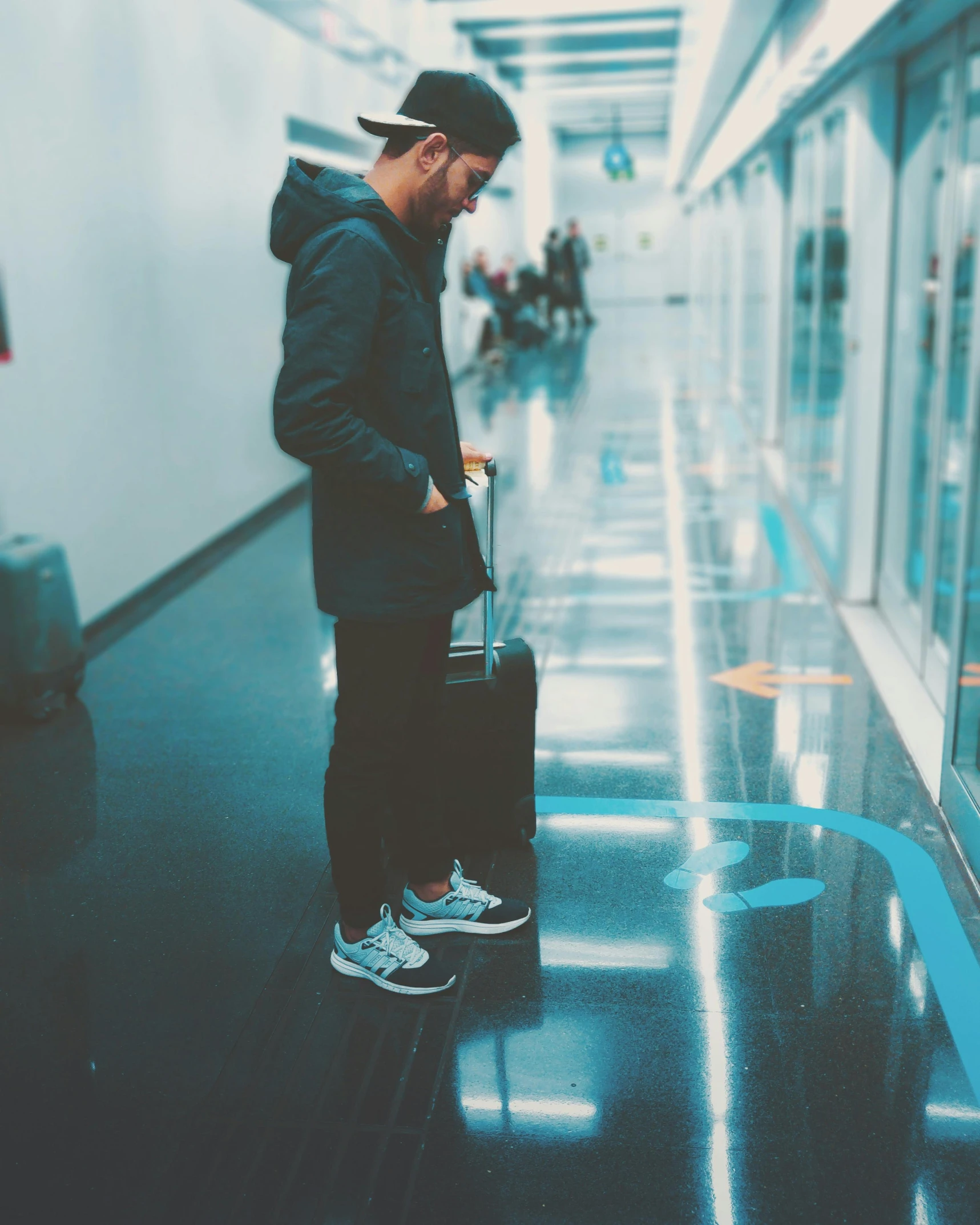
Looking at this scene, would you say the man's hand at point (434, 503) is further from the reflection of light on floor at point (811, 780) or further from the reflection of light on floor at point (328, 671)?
the reflection of light on floor at point (328, 671)

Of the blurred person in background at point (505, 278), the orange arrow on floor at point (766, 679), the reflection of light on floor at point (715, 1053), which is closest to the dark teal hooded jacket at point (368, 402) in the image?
the reflection of light on floor at point (715, 1053)

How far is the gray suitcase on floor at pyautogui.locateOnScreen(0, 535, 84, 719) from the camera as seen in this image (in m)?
3.61

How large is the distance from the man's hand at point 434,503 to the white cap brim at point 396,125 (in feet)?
→ 1.93

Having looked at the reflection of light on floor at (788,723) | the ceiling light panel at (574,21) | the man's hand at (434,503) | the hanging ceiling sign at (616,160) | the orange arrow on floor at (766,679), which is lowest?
the reflection of light on floor at (788,723)

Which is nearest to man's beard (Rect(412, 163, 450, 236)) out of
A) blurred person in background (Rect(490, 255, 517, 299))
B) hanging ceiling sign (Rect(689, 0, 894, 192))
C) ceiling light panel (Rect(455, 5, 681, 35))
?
hanging ceiling sign (Rect(689, 0, 894, 192))

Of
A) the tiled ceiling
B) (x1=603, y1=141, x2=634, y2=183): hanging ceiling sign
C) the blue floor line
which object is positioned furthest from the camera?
(x1=603, y1=141, x2=634, y2=183): hanging ceiling sign

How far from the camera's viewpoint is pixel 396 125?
6.17ft

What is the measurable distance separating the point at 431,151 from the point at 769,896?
1.70m

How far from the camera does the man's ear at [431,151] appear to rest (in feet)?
6.18

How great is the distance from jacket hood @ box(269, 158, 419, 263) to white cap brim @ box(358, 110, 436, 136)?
0.09 m

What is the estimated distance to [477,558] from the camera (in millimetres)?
2156

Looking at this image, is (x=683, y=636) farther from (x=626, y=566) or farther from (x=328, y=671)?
(x=328, y=671)

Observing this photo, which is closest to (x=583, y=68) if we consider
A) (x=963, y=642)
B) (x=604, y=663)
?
(x=604, y=663)

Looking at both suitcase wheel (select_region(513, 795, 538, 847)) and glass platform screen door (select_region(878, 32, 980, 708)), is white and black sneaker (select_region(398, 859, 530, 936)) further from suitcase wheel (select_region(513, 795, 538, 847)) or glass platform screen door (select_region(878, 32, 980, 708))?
glass platform screen door (select_region(878, 32, 980, 708))
